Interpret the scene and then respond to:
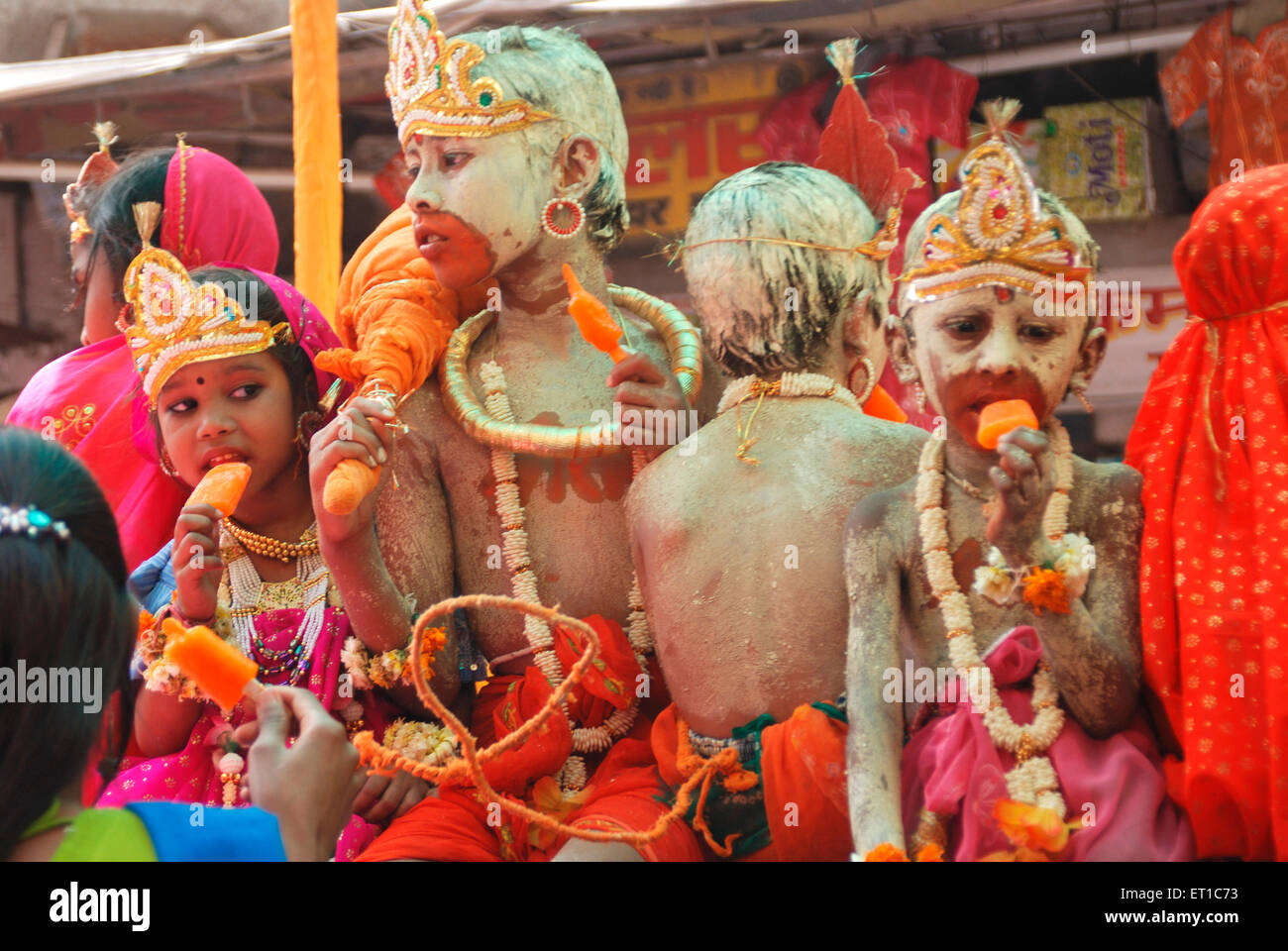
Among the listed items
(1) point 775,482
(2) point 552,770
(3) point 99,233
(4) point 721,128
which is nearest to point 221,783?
(2) point 552,770

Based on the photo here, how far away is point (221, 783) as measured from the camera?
109 inches

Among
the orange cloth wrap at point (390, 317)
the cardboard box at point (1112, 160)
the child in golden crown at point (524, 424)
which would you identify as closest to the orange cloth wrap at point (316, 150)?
the orange cloth wrap at point (390, 317)

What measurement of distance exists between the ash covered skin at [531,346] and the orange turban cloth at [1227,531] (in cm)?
86

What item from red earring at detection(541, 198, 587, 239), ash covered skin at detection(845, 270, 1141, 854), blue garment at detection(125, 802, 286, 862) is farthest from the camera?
red earring at detection(541, 198, 587, 239)

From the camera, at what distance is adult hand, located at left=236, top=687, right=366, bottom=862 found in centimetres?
204

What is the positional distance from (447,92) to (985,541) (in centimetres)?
128

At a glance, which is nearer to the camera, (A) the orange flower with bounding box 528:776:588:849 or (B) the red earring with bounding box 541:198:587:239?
(A) the orange flower with bounding box 528:776:588:849

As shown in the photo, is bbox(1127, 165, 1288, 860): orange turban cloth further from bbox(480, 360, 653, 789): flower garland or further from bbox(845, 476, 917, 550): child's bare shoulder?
bbox(480, 360, 653, 789): flower garland

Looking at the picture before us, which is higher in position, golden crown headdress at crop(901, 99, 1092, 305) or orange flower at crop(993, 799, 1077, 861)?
golden crown headdress at crop(901, 99, 1092, 305)

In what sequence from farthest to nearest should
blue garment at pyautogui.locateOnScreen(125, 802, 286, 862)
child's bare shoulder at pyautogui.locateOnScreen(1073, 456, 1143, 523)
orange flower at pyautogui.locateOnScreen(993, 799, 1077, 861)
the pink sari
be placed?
the pink sari < child's bare shoulder at pyautogui.locateOnScreen(1073, 456, 1143, 523) < orange flower at pyautogui.locateOnScreen(993, 799, 1077, 861) < blue garment at pyautogui.locateOnScreen(125, 802, 286, 862)

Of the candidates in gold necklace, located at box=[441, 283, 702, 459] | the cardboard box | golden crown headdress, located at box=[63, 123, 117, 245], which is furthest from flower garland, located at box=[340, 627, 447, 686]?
the cardboard box

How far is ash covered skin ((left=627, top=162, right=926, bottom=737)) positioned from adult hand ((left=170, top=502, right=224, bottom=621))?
0.75 m
